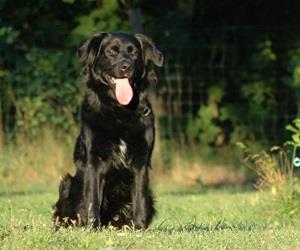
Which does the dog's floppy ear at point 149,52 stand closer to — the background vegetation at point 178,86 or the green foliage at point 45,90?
the background vegetation at point 178,86

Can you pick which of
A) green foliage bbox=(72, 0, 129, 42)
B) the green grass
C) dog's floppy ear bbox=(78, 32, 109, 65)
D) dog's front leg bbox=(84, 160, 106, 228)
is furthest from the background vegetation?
dog's front leg bbox=(84, 160, 106, 228)

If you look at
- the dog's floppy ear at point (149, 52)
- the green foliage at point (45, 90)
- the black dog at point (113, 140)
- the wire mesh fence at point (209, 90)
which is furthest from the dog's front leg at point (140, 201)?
the wire mesh fence at point (209, 90)

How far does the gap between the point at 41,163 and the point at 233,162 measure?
3.66 meters

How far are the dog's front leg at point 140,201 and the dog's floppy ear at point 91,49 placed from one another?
1.12 m

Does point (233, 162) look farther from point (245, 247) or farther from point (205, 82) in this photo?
point (245, 247)

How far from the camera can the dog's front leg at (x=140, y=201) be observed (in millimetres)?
8795

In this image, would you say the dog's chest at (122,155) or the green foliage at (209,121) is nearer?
the dog's chest at (122,155)

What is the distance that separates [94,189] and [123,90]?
35.6 inches

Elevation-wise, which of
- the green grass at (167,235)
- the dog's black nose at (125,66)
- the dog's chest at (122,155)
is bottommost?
the green grass at (167,235)

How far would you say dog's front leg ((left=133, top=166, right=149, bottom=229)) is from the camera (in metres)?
8.79

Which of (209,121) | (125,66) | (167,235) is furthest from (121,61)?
(209,121)

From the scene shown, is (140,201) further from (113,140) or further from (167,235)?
(167,235)

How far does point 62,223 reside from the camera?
9039 mm

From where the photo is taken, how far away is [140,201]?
29.0 feet
